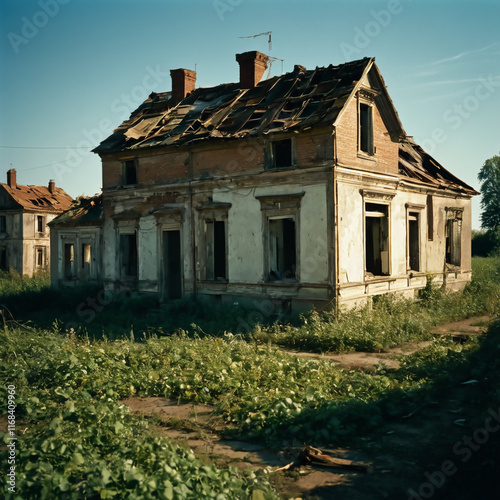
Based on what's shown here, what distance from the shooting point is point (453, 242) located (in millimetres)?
22047

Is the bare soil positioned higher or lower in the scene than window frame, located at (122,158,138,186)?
lower

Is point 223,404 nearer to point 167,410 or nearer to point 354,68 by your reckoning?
point 167,410

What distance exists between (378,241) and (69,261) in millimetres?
15648

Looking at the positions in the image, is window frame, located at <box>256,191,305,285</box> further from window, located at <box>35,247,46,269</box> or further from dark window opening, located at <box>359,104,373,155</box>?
window, located at <box>35,247,46,269</box>

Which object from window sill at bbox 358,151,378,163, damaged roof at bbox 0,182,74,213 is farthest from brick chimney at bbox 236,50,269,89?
damaged roof at bbox 0,182,74,213

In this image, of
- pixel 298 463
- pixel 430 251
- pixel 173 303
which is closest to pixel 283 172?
pixel 173 303

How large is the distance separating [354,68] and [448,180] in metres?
8.49

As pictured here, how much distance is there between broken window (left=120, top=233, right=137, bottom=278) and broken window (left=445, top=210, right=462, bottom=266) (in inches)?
506

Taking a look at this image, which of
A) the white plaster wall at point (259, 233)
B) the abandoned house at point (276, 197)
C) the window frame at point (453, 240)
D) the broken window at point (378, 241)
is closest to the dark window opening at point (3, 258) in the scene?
the abandoned house at point (276, 197)

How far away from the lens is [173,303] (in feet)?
60.1

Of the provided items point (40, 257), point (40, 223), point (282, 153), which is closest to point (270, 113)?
point (282, 153)

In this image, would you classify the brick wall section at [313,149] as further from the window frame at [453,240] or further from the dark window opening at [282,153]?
the window frame at [453,240]

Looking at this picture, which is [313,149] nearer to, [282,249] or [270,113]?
[270,113]

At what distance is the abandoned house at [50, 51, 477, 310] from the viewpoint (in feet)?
50.3
